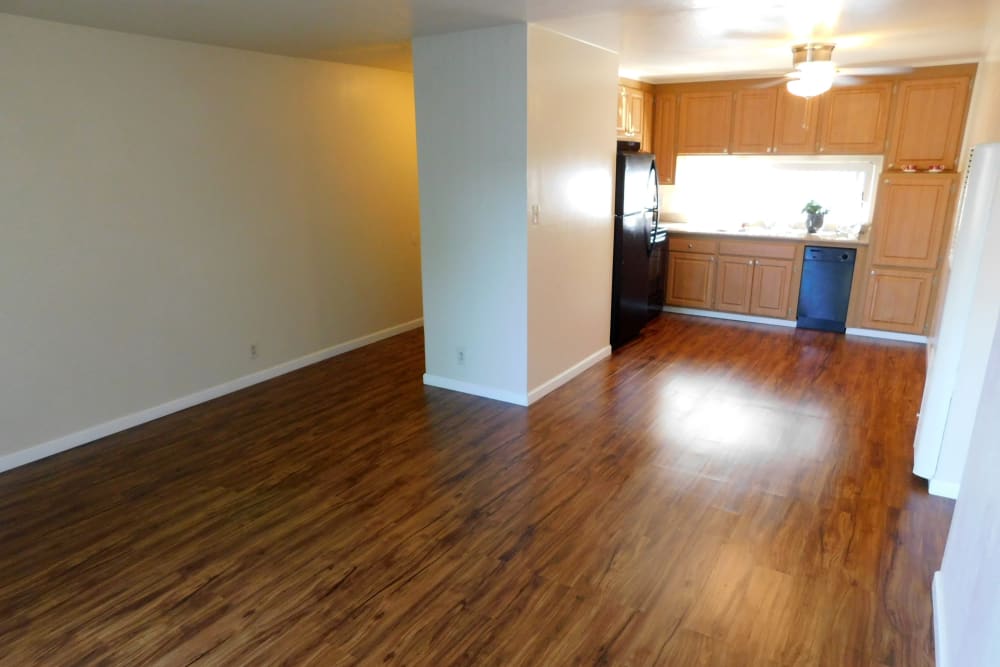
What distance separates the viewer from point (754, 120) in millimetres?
6227

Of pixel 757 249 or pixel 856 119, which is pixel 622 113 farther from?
pixel 856 119

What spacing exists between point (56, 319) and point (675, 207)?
6.05 metres

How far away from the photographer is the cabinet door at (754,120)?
20.1ft

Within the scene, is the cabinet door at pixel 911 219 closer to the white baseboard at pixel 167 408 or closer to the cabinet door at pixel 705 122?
the cabinet door at pixel 705 122

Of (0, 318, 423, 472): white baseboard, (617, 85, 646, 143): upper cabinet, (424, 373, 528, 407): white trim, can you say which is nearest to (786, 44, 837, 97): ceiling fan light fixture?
(617, 85, 646, 143): upper cabinet

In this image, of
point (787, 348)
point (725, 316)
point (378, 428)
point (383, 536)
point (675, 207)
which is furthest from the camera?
point (675, 207)

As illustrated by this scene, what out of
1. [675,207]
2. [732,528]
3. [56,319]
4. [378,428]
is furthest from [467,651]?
[675,207]

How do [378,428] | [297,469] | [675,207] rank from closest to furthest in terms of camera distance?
[297,469]
[378,428]
[675,207]

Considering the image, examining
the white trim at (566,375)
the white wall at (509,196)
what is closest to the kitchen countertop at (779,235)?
the white trim at (566,375)

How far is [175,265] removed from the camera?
412cm

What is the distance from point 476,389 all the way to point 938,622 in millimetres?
2972

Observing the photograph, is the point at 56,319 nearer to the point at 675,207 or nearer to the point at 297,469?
the point at 297,469

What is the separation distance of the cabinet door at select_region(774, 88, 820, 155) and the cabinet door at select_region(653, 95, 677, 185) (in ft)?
3.36

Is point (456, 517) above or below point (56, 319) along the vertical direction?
below
